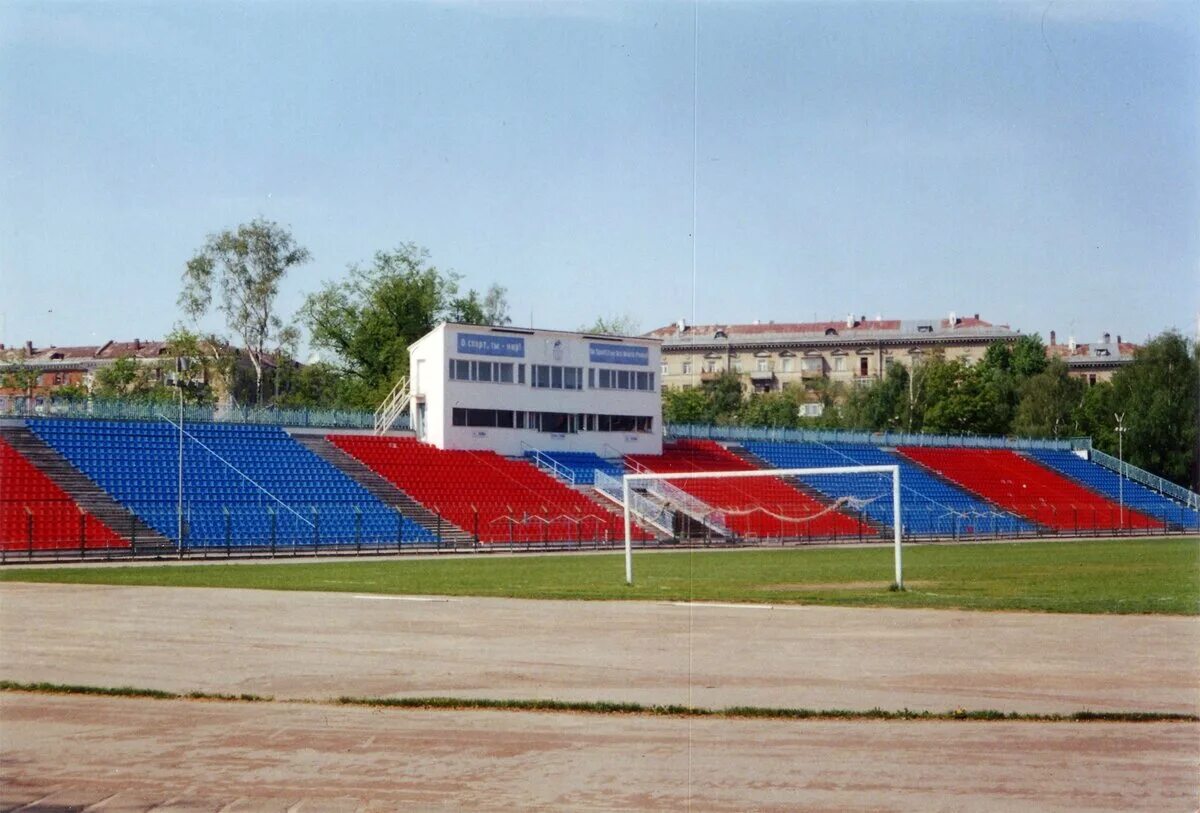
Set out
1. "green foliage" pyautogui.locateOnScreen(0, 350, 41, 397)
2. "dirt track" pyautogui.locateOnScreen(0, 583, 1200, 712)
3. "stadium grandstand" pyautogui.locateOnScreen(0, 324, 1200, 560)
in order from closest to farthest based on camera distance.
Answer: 1. "dirt track" pyautogui.locateOnScreen(0, 583, 1200, 712)
2. "stadium grandstand" pyautogui.locateOnScreen(0, 324, 1200, 560)
3. "green foliage" pyautogui.locateOnScreen(0, 350, 41, 397)

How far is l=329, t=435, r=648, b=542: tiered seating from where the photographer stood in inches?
2215

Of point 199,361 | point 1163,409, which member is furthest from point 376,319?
point 1163,409

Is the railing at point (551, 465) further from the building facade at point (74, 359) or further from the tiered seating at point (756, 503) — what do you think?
the building facade at point (74, 359)

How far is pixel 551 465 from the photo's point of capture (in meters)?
66.3

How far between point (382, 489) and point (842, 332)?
97746mm

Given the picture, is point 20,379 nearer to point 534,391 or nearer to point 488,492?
point 534,391

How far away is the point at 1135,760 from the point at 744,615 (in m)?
12.5

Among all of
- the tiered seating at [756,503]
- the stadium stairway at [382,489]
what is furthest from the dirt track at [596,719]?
the tiered seating at [756,503]

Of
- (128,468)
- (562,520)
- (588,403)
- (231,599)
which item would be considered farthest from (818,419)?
(231,599)

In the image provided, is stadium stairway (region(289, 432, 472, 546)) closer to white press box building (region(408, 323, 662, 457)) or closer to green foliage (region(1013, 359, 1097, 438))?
white press box building (region(408, 323, 662, 457))

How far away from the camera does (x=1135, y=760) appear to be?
9875mm

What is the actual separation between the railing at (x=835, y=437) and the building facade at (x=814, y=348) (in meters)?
44.7

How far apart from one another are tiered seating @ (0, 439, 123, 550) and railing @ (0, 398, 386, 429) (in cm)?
631

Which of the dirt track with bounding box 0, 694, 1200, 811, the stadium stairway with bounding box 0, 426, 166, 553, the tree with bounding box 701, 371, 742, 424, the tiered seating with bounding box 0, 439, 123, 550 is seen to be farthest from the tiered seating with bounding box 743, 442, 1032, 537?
the dirt track with bounding box 0, 694, 1200, 811
